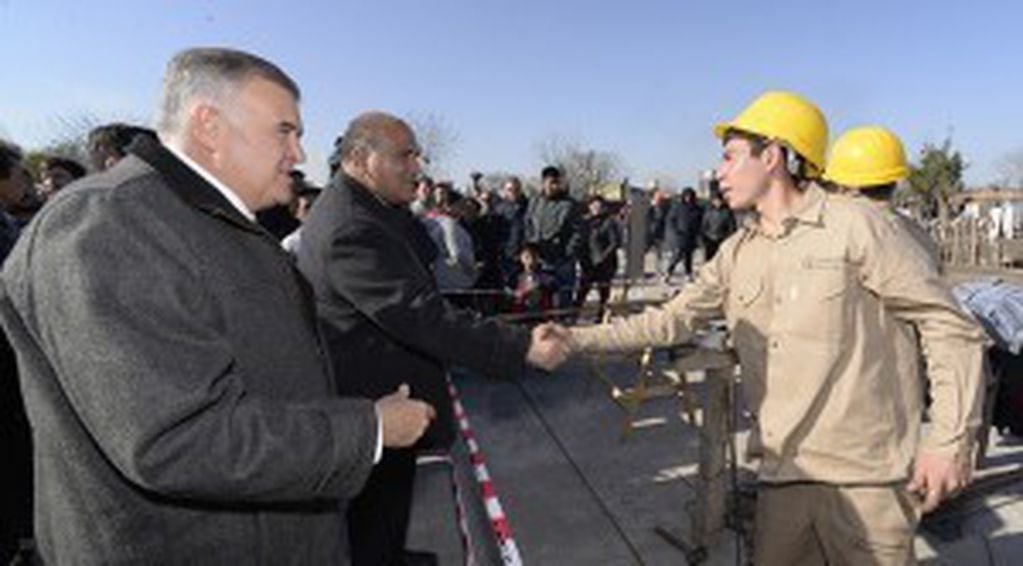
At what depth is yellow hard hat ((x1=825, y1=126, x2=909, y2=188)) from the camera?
4562 millimetres

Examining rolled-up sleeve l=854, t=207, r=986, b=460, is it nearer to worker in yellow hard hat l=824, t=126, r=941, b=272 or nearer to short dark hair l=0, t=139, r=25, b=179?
worker in yellow hard hat l=824, t=126, r=941, b=272

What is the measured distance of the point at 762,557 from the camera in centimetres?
301

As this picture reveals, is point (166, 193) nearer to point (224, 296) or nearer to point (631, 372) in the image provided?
point (224, 296)

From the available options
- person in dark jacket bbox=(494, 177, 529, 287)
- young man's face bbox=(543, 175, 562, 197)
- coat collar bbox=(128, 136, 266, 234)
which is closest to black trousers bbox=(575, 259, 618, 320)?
person in dark jacket bbox=(494, 177, 529, 287)

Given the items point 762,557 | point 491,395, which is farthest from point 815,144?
point 491,395

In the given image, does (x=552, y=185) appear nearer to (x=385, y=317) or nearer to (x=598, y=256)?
(x=598, y=256)

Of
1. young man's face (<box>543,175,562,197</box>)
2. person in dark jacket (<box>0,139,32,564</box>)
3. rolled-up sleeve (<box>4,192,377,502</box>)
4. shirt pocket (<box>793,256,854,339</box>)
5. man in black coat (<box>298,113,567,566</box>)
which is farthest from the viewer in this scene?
young man's face (<box>543,175,562,197</box>)

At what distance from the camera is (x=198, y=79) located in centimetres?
177

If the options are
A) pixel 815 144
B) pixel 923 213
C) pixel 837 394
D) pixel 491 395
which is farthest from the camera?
pixel 923 213

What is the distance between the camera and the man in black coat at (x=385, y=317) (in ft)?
10.4

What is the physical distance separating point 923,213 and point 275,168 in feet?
120

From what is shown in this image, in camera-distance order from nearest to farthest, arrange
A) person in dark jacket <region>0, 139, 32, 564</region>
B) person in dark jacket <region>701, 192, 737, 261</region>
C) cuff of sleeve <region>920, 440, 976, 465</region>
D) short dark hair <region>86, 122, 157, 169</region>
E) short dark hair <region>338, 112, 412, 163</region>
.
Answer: cuff of sleeve <region>920, 440, 976, 465</region> → person in dark jacket <region>0, 139, 32, 564</region> → short dark hair <region>338, 112, 412, 163</region> → short dark hair <region>86, 122, 157, 169</region> → person in dark jacket <region>701, 192, 737, 261</region>

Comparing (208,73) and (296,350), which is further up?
(208,73)

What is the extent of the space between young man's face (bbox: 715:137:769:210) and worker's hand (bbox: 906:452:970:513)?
1.09 meters
